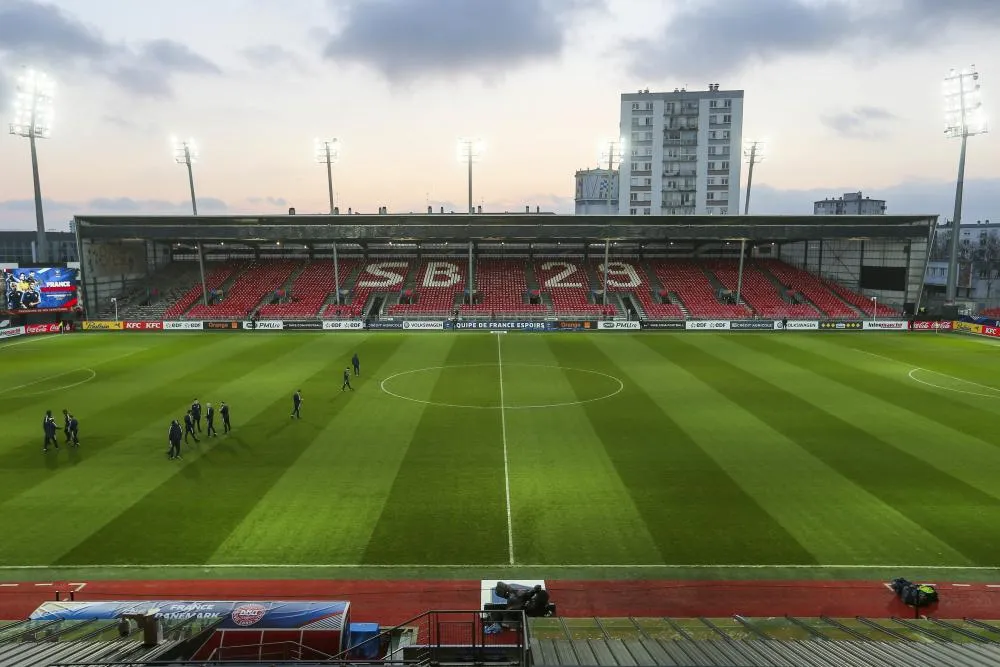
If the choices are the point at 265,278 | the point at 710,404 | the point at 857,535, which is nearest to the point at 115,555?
the point at 857,535

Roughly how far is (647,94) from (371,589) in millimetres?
99870

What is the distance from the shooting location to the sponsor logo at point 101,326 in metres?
57.5

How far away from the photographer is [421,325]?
57.2 metres

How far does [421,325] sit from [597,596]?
45.0m

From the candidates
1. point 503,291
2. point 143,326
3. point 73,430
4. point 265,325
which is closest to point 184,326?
point 143,326

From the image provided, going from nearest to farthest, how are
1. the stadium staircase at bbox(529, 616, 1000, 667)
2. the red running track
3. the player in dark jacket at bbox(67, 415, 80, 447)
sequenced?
1. the stadium staircase at bbox(529, 616, 1000, 667)
2. the red running track
3. the player in dark jacket at bbox(67, 415, 80, 447)

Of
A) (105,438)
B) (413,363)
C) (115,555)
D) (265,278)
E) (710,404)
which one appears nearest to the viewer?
(115,555)

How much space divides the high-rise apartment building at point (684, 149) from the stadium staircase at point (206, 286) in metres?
60.9

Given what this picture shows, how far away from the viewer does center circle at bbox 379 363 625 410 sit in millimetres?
29812

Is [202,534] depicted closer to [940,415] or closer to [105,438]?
[105,438]

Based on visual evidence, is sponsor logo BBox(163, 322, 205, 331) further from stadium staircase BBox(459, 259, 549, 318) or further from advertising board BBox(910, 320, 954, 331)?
advertising board BBox(910, 320, 954, 331)

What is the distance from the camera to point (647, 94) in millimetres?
100312

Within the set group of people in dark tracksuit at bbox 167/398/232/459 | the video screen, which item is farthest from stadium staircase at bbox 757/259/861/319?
the video screen

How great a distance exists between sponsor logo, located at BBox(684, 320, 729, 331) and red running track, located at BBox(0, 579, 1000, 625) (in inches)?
1710
